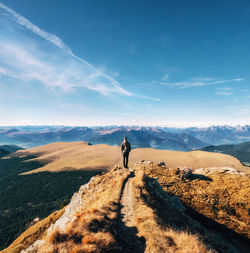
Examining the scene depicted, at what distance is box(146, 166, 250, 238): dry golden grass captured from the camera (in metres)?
16.1

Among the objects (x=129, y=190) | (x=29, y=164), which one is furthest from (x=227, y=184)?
(x=29, y=164)

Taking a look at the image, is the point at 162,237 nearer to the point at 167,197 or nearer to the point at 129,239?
the point at 129,239

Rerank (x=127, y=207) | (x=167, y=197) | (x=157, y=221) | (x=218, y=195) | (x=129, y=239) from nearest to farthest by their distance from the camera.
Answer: (x=129, y=239)
(x=157, y=221)
(x=127, y=207)
(x=167, y=197)
(x=218, y=195)

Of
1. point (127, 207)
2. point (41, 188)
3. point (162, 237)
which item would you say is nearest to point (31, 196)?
point (41, 188)

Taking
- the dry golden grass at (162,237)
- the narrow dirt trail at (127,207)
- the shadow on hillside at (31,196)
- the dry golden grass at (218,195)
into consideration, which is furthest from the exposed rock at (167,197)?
the shadow on hillside at (31,196)

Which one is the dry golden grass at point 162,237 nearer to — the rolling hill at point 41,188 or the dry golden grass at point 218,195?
the dry golden grass at point 218,195

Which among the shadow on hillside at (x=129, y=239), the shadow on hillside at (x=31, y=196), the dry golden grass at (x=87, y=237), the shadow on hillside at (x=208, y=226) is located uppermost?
the dry golden grass at (x=87, y=237)

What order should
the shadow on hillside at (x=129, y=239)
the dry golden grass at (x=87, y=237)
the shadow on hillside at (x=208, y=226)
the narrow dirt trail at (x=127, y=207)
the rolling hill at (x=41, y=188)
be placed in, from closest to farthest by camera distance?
the dry golden grass at (x=87, y=237), the shadow on hillside at (x=129, y=239), the narrow dirt trail at (x=127, y=207), the shadow on hillside at (x=208, y=226), the rolling hill at (x=41, y=188)

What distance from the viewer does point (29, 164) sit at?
168 metres

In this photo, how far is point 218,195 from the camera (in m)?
19.7

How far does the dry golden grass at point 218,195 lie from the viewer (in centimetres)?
1609

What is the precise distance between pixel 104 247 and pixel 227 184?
77.6 feet

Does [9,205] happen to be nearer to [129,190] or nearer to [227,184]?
[129,190]

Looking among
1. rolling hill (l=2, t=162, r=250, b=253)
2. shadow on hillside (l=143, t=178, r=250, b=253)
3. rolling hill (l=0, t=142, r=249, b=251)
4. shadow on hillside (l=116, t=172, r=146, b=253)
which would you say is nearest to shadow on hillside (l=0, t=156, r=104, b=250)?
rolling hill (l=0, t=142, r=249, b=251)
